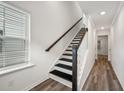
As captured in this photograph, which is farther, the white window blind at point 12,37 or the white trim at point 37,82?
the white trim at point 37,82

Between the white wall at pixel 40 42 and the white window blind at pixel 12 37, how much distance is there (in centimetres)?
20

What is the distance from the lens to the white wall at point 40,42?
7.04ft

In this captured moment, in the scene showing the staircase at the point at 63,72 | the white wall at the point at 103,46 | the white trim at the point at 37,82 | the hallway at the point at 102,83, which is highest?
the white wall at the point at 103,46

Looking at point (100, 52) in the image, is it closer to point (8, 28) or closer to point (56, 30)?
point (56, 30)

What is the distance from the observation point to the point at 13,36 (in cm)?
217

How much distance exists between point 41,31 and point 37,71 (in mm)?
1161

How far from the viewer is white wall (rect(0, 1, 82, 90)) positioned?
84.4 inches

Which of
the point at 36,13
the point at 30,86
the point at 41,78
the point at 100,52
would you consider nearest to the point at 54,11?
the point at 36,13

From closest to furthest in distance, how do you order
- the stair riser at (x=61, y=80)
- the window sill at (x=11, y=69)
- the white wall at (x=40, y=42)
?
the window sill at (x=11, y=69) < the white wall at (x=40, y=42) < the stair riser at (x=61, y=80)

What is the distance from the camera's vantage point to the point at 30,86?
2.49m

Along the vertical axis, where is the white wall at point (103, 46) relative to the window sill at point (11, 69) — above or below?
above

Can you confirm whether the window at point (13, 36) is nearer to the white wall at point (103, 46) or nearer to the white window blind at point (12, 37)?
the white window blind at point (12, 37)

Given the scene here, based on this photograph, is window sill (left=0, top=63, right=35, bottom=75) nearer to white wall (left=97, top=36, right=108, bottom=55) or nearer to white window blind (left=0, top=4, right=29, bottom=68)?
white window blind (left=0, top=4, right=29, bottom=68)

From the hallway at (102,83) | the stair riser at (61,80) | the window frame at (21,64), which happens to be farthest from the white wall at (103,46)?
the window frame at (21,64)
